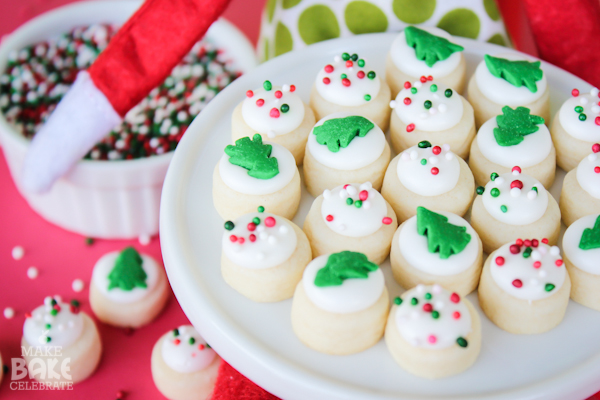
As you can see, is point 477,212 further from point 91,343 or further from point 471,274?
A: point 91,343

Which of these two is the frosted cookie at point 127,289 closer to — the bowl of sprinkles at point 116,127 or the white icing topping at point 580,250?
the bowl of sprinkles at point 116,127

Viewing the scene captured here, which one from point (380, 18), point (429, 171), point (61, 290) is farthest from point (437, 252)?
point (61, 290)

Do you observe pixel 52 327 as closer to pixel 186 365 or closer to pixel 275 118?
pixel 186 365

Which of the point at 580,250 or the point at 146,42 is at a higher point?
the point at 146,42

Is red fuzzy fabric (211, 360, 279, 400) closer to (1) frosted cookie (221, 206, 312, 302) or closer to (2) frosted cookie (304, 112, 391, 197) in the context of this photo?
(1) frosted cookie (221, 206, 312, 302)

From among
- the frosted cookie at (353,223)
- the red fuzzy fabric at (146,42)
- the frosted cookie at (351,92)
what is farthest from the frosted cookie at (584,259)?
the red fuzzy fabric at (146,42)

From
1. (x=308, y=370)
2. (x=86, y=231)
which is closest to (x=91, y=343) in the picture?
(x=86, y=231)

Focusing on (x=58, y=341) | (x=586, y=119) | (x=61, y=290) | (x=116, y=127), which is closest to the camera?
(x=586, y=119)
